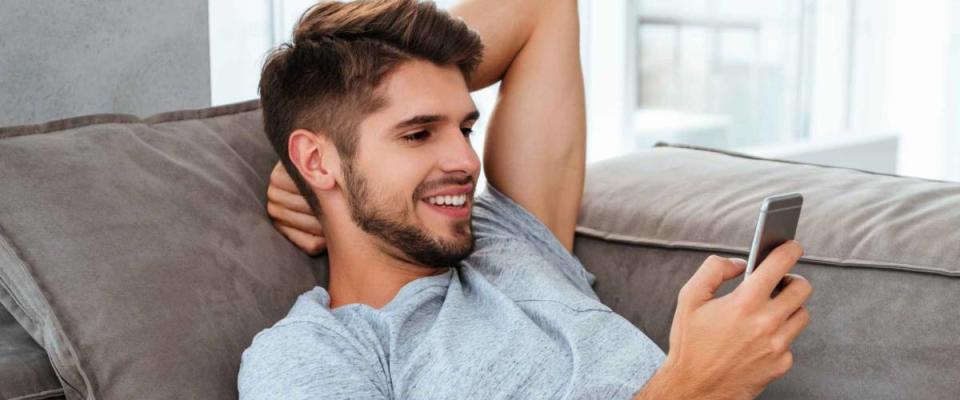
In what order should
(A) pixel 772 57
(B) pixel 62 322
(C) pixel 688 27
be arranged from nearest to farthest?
(B) pixel 62 322
(C) pixel 688 27
(A) pixel 772 57

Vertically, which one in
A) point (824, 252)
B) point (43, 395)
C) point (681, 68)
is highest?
point (681, 68)

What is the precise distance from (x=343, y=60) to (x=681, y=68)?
2.39m

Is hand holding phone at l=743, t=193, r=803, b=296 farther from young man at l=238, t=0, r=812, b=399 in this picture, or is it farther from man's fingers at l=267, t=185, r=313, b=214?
man's fingers at l=267, t=185, r=313, b=214

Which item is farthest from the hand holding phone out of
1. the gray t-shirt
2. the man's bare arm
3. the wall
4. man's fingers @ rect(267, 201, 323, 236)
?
the wall

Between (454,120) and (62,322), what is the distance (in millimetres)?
547

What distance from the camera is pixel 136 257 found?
1264mm

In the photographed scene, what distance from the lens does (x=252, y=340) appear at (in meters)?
1.33

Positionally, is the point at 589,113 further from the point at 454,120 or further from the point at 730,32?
the point at 454,120

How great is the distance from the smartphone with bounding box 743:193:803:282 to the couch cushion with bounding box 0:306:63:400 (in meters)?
0.75

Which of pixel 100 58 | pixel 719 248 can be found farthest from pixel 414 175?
pixel 100 58

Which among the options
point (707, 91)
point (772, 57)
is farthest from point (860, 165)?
point (707, 91)

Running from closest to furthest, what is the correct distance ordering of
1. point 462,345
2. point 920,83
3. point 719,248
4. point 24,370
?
point 24,370 < point 462,345 < point 719,248 < point 920,83

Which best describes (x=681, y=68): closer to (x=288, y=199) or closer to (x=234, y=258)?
(x=288, y=199)

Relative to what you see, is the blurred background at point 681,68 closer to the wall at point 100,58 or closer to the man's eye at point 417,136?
the wall at point 100,58
